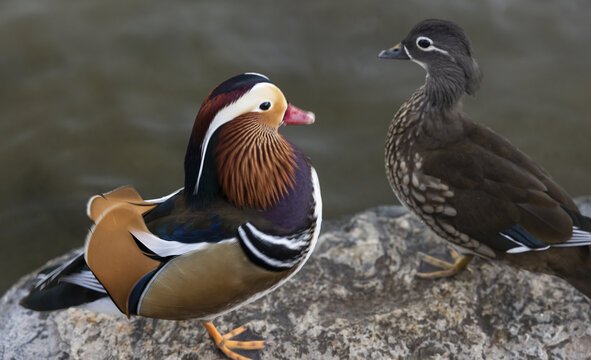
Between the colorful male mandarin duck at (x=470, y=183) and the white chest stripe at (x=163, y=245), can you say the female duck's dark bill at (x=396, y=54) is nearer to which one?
the colorful male mandarin duck at (x=470, y=183)

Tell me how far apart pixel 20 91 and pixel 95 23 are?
0.81 meters

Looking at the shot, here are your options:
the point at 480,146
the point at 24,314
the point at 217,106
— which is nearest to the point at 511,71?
the point at 480,146

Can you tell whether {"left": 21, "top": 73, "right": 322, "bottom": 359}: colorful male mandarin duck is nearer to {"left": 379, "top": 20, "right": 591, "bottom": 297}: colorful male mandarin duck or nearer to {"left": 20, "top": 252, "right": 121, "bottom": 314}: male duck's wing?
{"left": 20, "top": 252, "right": 121, "bottom": 314}: male duck's wing

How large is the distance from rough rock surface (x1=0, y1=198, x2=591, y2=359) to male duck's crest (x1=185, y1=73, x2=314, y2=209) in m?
0.57

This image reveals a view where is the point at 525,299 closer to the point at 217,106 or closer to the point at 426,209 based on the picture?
the point at 426,209

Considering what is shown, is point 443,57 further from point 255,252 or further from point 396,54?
point 255,252

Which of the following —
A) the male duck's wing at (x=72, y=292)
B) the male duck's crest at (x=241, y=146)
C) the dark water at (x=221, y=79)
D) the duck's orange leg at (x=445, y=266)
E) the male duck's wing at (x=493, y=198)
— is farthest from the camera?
the dark water at (x=221, y=79)

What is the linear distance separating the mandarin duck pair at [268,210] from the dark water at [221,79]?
5.83 ft

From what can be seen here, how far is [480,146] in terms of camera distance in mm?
2223

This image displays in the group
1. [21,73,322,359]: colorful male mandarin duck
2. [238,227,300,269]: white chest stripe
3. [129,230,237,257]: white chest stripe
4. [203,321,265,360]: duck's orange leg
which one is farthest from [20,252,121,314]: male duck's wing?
[238,227,300,269]: white chest stripe

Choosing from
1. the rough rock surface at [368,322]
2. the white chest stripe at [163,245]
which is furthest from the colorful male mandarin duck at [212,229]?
the rough rock surface at [368,322]

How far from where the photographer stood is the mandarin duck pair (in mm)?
1828

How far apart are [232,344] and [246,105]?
33.8 inches

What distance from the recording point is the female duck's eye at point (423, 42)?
2.25 m
